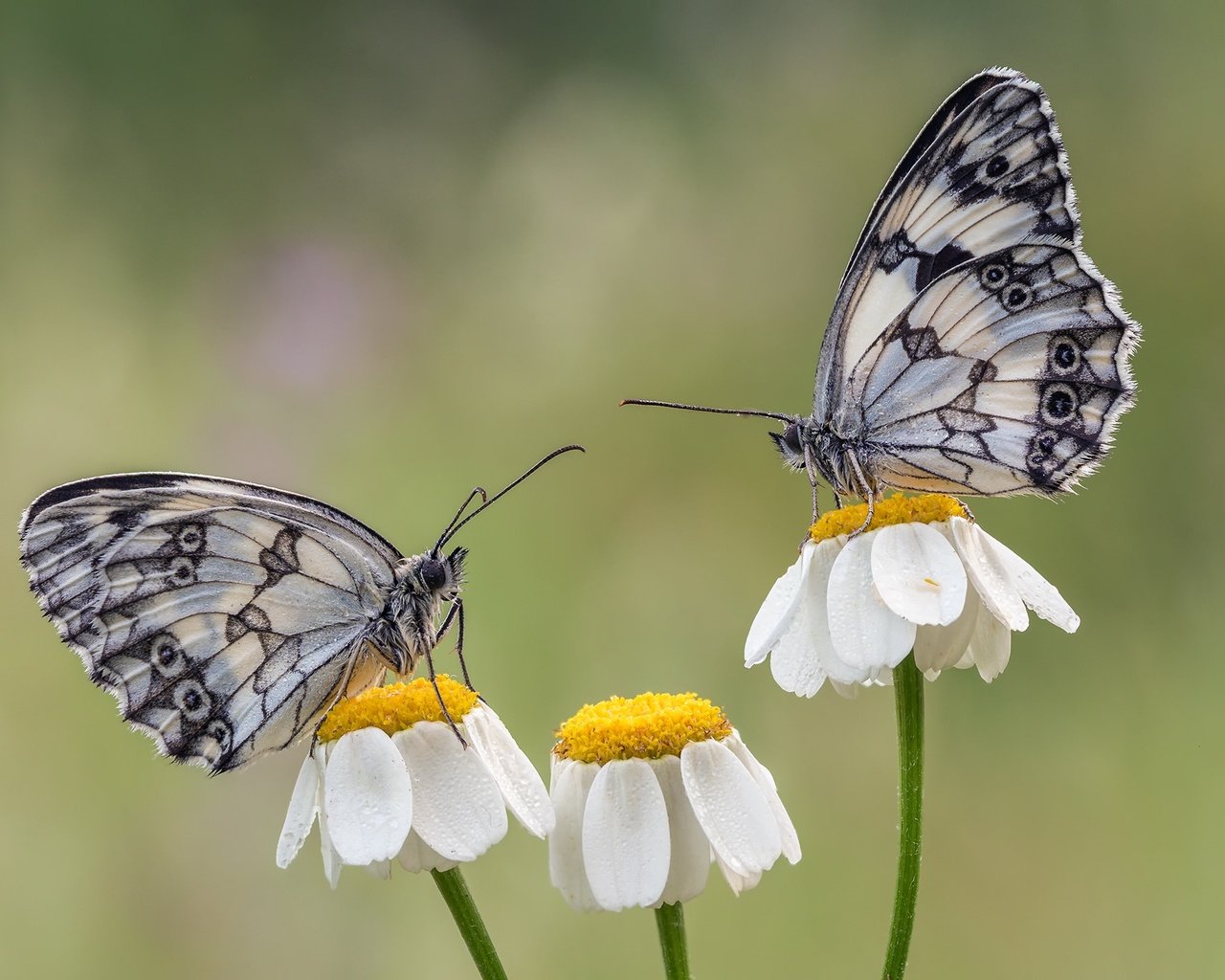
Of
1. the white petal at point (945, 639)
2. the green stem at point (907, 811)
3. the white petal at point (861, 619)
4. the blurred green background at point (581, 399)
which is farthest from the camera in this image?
the blurred green background at point (581, 399)

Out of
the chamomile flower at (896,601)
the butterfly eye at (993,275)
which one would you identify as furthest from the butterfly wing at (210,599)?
the butterfly eye at (993,275)

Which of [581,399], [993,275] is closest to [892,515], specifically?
[993,275]

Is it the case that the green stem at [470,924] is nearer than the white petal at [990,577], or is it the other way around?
the green stem at [470,924]

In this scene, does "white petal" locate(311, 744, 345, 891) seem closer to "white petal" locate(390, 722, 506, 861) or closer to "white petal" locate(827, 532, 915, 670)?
"white petal" locate(390, 722, 506, 861)

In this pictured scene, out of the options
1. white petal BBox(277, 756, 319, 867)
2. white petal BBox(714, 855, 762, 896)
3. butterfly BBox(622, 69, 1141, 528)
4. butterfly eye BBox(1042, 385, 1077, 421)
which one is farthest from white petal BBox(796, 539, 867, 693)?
white petal BBox(277, 756, 319, 867)

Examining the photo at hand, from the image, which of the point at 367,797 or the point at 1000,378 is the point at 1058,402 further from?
the point at 367,797

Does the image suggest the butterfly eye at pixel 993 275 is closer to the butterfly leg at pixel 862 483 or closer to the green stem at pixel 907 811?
the butterfly leg at pixel 862 483

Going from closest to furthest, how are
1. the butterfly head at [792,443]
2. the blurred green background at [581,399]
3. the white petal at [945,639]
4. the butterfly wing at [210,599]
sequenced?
the white petal at [945,639] < the butterfly wing at [210,599] < the butterfly head at [792,443] < the blurred green background at [581,399]

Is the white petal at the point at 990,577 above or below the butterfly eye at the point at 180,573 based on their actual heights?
below
